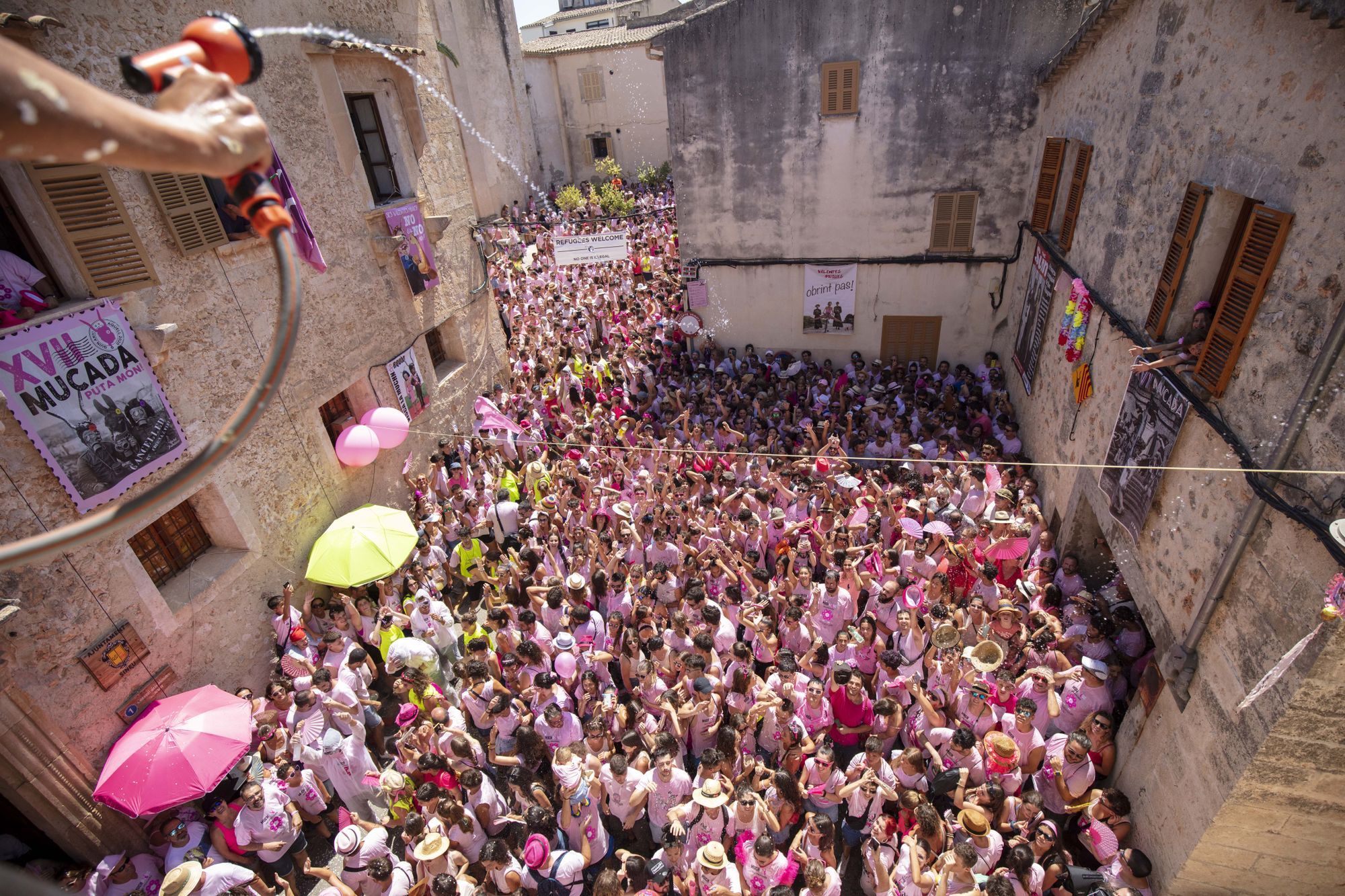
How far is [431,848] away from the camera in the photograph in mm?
4895

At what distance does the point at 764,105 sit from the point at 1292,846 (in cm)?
1308

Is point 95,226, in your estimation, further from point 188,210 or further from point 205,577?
point 205,577

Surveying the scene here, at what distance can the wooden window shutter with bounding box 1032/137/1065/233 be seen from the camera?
34.6 ft

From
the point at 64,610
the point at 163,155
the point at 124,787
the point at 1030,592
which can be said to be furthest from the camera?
the point at 1030,592

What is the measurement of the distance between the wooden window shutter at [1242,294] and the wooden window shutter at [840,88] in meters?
9.03

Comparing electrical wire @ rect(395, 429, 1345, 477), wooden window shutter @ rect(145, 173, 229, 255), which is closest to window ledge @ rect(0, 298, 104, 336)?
wooden window shutter @ rect(145, 173, 229, 255)

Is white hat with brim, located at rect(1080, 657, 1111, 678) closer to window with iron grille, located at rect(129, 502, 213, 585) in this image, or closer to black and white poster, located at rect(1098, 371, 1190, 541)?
black and white poster, located at rect(1098, 371, 1190, 541)

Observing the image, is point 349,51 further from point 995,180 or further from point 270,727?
point 995,180

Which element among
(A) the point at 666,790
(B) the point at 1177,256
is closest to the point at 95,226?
(A) the point at 666,790

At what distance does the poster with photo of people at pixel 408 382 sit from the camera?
34.7 ft

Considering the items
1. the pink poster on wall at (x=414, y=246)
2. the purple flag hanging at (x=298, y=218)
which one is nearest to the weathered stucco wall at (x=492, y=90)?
the pink poster on wall at (x=414, y=246)

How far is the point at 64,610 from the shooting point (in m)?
5.96

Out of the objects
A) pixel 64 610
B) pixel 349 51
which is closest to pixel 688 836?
pixel 64 610

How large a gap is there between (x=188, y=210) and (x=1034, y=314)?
11.5m
